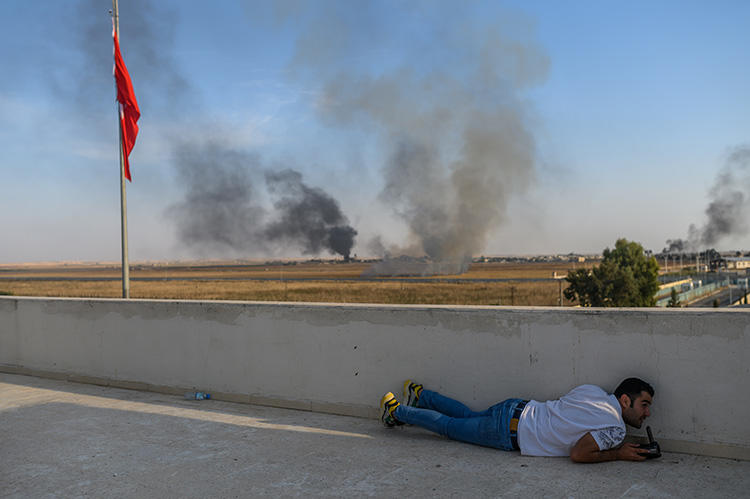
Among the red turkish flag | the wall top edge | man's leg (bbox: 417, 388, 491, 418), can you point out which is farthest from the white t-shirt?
the red turkish flag

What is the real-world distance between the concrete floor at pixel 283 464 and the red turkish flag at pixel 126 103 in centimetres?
528

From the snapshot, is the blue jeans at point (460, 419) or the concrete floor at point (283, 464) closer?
Result: the concrete floor at point (283, 464)

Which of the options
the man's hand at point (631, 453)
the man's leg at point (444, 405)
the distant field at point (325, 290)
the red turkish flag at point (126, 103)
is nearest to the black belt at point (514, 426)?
the man's leg at point (444, 405)

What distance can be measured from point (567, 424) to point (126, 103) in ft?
28.7

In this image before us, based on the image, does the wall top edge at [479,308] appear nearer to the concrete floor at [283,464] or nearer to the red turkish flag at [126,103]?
the concrete floor at [283,464]

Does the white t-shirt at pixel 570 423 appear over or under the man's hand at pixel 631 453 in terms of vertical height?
over

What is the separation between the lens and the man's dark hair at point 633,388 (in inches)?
167

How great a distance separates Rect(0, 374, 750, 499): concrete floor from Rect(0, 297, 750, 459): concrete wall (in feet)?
1.15

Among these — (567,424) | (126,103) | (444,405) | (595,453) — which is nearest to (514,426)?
(567,424)

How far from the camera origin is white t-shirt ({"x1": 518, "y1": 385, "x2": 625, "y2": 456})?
412 centimetres

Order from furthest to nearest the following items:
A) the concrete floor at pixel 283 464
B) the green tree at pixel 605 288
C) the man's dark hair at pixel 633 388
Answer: the green tree at pixel 605 288
the man's dark hair at pixel 633 388
the concrete floor at pixel 283 464

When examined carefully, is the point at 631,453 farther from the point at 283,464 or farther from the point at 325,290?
the point at 325,290

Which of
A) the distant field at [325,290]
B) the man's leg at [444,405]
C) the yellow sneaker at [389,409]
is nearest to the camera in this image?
the man's leg at [444,405]

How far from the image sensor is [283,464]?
423cm
